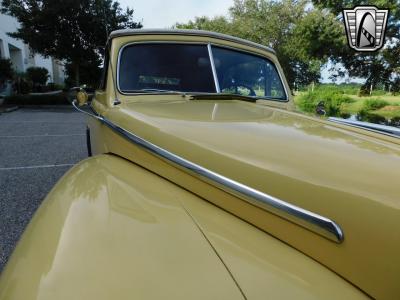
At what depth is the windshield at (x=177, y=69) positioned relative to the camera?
254cm

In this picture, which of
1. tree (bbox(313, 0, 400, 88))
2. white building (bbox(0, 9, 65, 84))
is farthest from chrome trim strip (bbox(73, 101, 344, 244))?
white building (bbox(0, 9, 65, 84))

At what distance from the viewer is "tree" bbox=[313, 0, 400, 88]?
1277cm

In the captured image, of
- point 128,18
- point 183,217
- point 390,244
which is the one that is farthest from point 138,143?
point 128,18

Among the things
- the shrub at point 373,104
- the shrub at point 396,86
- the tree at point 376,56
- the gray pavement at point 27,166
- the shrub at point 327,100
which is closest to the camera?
the gray pavement at point 27,166

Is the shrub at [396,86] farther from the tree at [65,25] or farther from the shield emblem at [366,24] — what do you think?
A: the tree at [65,25]

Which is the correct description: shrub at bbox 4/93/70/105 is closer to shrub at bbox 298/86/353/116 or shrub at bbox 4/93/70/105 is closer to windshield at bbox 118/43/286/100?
shrub at bbox 298/86/353/116

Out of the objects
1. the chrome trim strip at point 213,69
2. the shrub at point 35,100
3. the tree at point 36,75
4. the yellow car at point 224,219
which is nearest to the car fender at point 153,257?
the yellow car at point 224,219

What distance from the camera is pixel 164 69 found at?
103 inches

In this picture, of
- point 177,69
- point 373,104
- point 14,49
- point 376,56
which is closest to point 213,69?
point 177,69

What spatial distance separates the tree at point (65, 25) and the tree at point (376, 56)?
11.3m

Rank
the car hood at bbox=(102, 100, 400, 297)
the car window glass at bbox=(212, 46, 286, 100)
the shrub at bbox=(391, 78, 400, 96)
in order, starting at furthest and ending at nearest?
the shrub at bbox=(391, 78, 400, 96), the car window glass at bbox=(212, 46, 286, 100), the car hood at bbox=(102, 100, 400, 297)

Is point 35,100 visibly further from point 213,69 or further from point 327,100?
point 213,69

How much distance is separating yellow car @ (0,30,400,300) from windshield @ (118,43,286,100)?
901 mm

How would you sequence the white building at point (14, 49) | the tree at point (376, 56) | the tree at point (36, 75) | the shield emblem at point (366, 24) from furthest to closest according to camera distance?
the tree at point (36, 75) < the white building at point (14, 49) < the tree at point (376, 56) < the shield emblem at point (366, 24)
